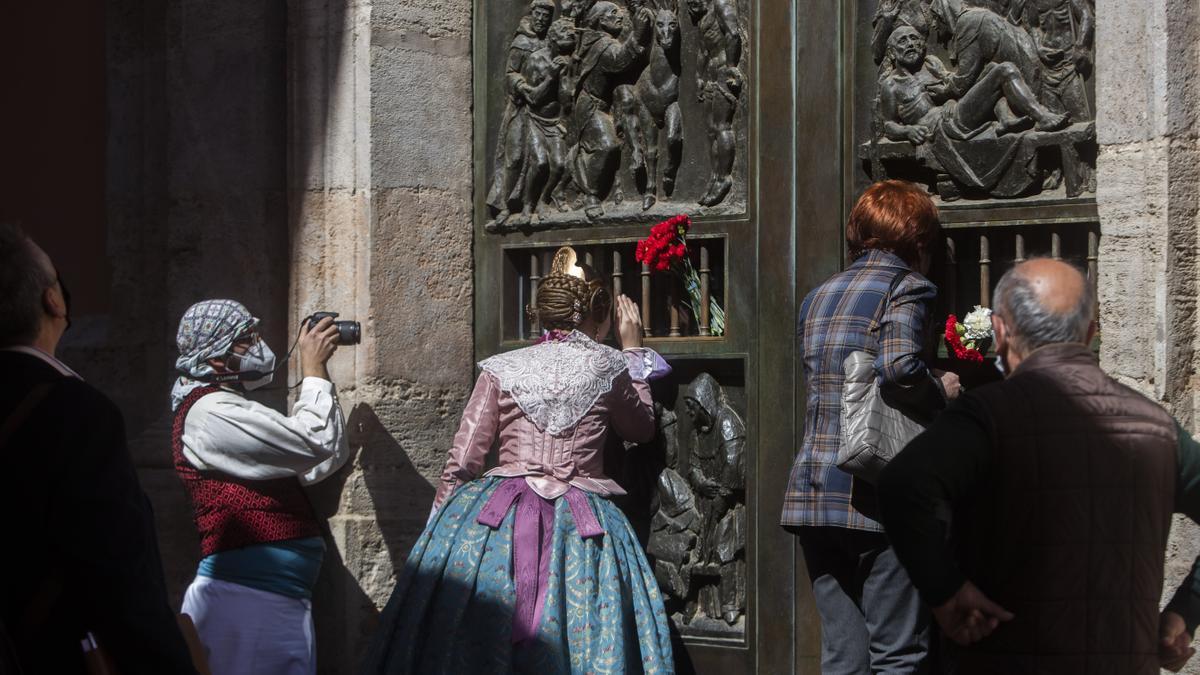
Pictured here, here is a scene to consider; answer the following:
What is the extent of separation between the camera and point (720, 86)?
18.0 ft

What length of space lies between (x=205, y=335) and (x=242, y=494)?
1.62 ft

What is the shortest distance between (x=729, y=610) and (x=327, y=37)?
2418 millimetres

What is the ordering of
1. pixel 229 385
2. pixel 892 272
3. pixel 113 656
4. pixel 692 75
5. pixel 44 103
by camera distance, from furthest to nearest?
1. pixel 44 103
2. pixel 692 75
3. pixel 229 385
4. pixel 892 272
5. pixel 113 656

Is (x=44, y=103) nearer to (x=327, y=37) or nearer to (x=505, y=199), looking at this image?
(x=327, y=37)

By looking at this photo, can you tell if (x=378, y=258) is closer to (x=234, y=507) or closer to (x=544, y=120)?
(x=544, y=120)

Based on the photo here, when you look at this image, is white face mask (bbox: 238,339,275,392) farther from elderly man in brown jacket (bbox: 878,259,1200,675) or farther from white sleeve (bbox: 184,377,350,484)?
elderly man in brown jacket (bbox: 878,259,1200,675)

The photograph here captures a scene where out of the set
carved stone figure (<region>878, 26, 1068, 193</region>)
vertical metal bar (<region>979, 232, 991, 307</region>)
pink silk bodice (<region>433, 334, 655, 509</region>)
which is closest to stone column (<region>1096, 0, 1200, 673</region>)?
carved stone figure (<region>878, 26, 1068, 193</region>)

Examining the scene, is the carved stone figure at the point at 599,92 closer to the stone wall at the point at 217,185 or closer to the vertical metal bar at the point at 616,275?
the vertical metal bar at the point at 616,275

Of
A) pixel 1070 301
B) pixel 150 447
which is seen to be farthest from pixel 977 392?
pixel 150 447

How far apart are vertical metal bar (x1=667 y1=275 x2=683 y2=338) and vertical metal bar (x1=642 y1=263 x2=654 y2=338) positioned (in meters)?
0.07

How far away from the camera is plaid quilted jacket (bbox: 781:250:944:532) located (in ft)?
14.0

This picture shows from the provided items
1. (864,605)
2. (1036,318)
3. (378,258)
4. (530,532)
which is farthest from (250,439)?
(1036,318)

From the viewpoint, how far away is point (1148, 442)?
3035mm

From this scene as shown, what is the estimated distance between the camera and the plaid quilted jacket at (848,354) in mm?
4273
